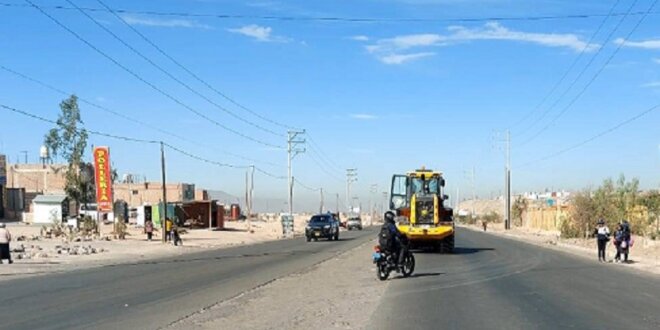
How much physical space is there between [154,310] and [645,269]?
18.5 m

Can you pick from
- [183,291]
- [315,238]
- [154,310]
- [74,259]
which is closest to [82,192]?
[315,238]

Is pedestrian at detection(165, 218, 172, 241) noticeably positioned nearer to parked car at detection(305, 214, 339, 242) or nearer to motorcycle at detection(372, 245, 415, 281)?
parked car at detection(305, 214, 339, 242)

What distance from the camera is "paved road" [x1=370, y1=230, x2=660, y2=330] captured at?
12.5 meters

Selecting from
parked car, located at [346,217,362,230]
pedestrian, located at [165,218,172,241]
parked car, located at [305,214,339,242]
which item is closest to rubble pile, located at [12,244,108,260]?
pedestrian, located at [165,218,172,241]

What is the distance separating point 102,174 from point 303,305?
1487 inches

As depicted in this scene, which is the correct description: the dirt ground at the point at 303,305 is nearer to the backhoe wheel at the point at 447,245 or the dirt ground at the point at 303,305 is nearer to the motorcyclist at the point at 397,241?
the motorcyclist at the point at 397,241

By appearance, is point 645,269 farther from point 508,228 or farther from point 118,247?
point 508,228

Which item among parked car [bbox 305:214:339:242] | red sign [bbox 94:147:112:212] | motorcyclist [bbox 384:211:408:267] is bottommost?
parked car [bbox 305:214:339:242]

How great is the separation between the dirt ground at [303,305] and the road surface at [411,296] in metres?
0.21

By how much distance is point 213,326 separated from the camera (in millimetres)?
12539

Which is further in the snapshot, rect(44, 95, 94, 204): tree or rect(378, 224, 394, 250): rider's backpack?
rect(44, 95, 94, 204): tree

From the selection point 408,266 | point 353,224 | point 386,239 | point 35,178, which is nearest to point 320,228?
point 408,266

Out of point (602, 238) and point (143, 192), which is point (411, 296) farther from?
point (143, 192)

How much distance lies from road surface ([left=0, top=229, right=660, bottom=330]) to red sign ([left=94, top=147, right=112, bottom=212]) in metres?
23.5
